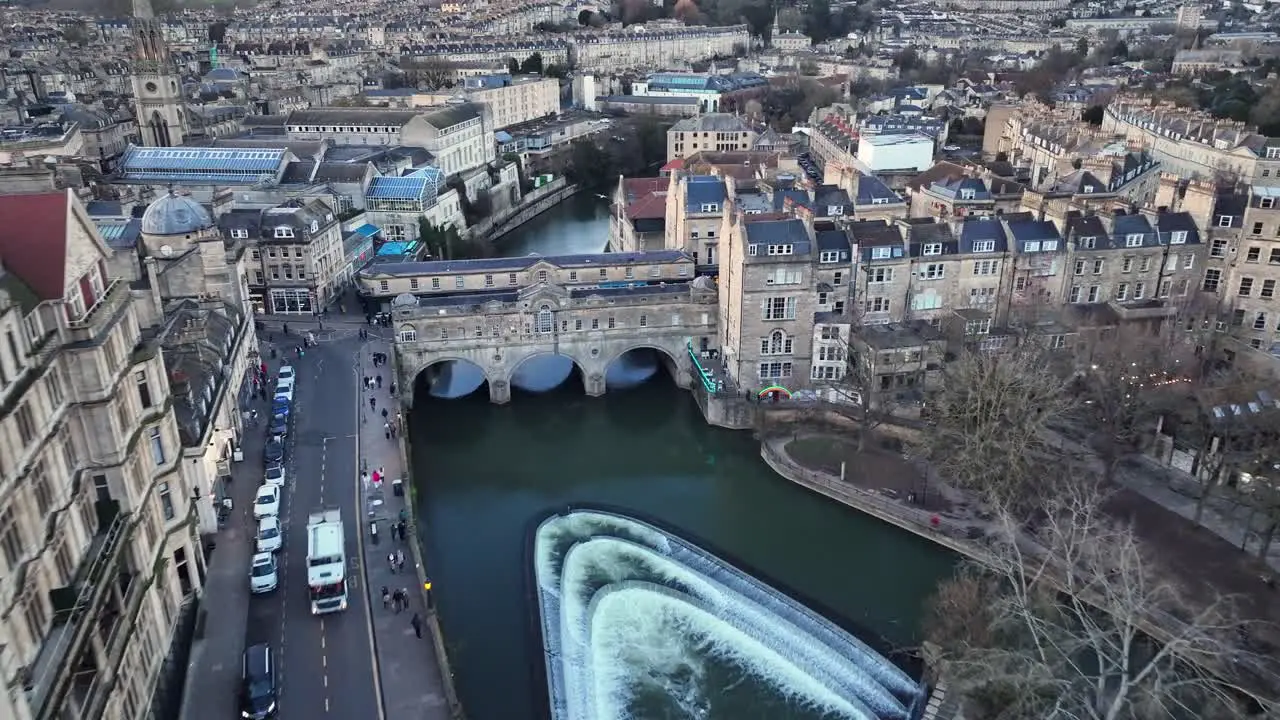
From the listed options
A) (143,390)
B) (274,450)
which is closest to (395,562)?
(143,390)

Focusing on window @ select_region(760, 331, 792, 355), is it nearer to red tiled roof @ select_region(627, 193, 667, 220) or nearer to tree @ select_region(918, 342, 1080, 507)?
tree @ select_region(918, 342, 1080, 507)

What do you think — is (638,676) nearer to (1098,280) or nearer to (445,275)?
(445,275)

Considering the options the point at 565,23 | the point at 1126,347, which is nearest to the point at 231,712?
the point at 1126,347

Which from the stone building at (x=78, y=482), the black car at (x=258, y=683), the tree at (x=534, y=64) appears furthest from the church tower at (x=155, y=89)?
the black car at (x=258, y=683)

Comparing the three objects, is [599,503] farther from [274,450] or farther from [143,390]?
[143,390]

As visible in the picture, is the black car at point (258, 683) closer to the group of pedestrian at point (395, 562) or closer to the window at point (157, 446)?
the group of pedestrian at point (395, 562)

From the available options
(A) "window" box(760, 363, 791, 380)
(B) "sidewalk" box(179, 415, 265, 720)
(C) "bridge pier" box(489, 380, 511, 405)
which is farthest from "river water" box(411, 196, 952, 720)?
(B) "sidewalk" box(179, 415, 265, 720)

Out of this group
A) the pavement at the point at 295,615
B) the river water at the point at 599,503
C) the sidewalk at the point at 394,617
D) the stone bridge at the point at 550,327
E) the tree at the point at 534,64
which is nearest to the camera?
the sidewalk at the point at 394,617
